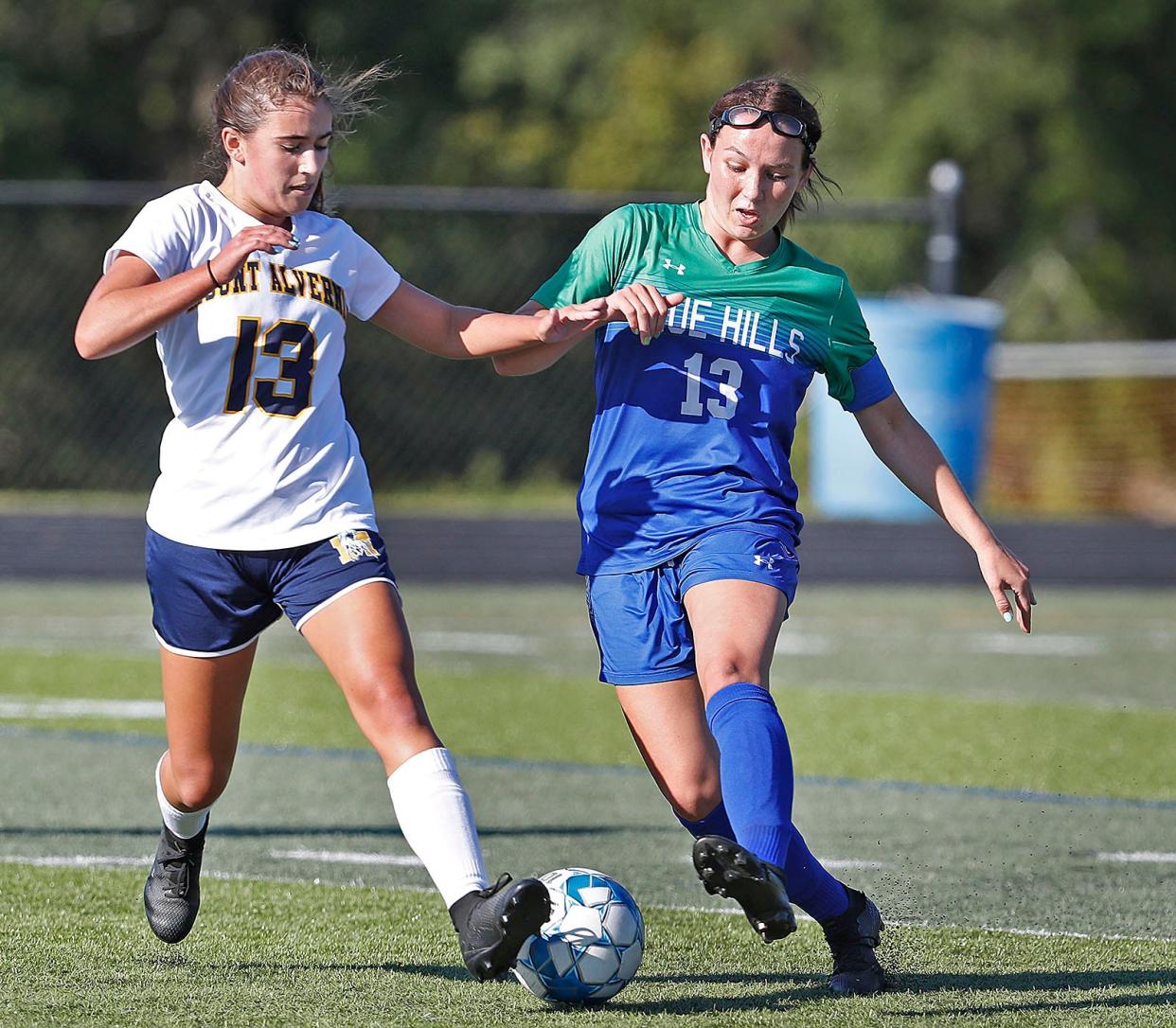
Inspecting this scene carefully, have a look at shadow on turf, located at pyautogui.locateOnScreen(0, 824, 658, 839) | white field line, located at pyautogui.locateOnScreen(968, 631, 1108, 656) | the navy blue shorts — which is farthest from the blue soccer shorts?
white field line, located at pyautogui.locateOnScreen(968, 631, 1108, 656)

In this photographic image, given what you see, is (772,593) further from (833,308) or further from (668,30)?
(668,30)

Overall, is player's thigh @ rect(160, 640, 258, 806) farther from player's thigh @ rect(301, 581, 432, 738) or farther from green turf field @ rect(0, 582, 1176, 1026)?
green turf field @ rect(0, 582, 1176, 1026)

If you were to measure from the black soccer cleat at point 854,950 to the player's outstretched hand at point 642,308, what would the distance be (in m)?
1.30

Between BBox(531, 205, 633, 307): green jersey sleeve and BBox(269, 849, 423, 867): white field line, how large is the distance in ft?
6.61

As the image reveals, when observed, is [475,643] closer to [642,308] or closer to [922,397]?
[922,397]

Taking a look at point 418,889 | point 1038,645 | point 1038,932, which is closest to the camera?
point 1038,932

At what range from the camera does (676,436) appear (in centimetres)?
416

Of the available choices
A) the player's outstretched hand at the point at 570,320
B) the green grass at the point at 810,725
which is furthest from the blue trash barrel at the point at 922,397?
the player's outstretched hand at the point at 570,320

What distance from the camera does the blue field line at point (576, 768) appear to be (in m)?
6.79

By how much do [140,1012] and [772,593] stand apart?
5.08 ft

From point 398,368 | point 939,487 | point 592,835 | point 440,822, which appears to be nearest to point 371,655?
point 440,822

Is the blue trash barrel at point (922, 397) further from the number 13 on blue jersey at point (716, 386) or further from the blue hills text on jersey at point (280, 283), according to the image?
the blue hills text on jersey at point (280, 283)

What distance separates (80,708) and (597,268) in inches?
202

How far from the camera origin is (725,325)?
13.8ft
